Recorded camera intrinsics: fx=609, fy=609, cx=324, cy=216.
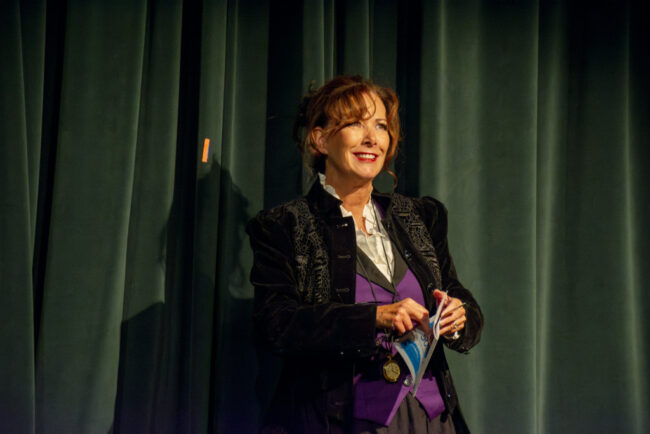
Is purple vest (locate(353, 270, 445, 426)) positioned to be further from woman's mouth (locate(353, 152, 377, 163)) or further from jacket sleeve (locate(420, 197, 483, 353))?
woman's mouth (locate(353, 152, 377, 163))

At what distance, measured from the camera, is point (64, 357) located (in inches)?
65.4

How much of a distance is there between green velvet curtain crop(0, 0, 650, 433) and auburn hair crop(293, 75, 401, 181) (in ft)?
1.07

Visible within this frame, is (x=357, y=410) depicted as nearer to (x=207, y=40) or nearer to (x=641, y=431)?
(x=207, y=40)

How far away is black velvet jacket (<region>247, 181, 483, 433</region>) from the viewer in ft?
4.06

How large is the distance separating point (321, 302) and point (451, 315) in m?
0.28

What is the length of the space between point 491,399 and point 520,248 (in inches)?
20.2

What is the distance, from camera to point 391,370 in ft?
4.18

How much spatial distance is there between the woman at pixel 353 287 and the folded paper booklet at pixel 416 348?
24 millimetres

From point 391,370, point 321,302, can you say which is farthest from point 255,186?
point 391,370

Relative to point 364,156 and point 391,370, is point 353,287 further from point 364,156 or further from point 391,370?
point 364,156

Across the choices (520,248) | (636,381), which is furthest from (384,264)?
(636,381)

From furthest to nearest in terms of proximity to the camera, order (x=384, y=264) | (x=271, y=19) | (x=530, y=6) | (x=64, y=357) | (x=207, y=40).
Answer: (x=530, y=6), (x=271, y=19), (x=207, y=40), (x=64, y=357), (x=384, y=264)

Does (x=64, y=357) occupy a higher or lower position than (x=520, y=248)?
lower

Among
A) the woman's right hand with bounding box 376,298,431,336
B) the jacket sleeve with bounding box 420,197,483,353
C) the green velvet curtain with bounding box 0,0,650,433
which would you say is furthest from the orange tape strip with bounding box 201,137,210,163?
the woman's right hand with bounding box 376,298,431,336
